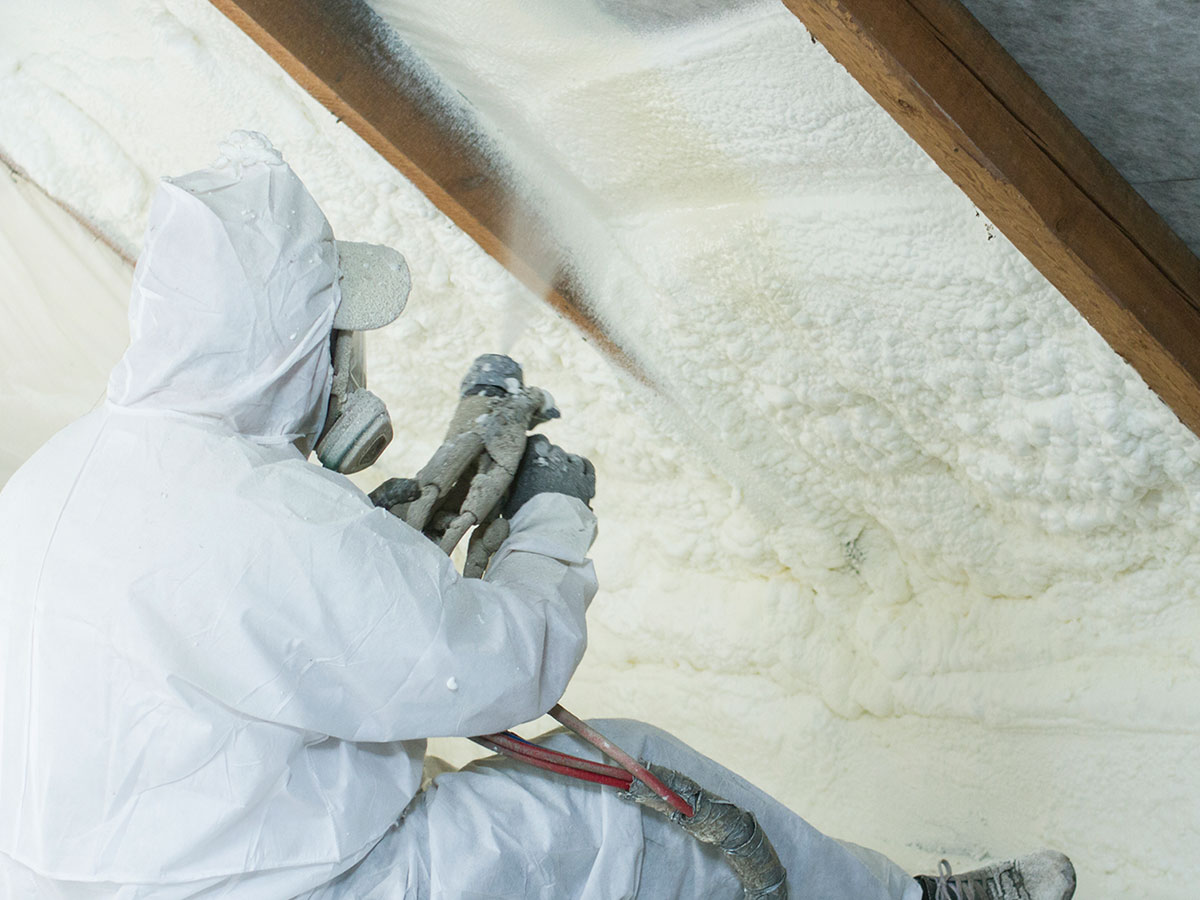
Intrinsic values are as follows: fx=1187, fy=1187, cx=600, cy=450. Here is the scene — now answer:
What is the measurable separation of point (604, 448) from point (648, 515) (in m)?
0.19

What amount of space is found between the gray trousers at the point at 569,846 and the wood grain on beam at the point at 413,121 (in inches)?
32.7

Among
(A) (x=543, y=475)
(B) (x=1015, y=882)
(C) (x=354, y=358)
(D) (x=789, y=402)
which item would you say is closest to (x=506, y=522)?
(A) (x=543, y=475)

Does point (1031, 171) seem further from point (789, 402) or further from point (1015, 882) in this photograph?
point (1015, 882)

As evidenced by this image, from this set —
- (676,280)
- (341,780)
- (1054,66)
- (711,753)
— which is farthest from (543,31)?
(711,753)

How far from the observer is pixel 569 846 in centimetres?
137

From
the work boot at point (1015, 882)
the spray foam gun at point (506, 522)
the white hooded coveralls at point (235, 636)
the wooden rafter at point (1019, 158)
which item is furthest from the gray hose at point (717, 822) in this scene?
the wooden rafter at point (1019, 158)

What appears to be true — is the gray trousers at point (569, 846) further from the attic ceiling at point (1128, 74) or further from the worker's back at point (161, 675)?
the attic ceiling at point (1128, 74)

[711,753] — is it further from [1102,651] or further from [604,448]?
[1102,651]

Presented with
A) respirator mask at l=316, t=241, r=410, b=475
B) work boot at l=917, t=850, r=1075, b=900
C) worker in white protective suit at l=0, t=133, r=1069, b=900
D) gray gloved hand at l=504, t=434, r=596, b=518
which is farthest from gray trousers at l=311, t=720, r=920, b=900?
respirator mask at l=316, t=241, r=410, b=475

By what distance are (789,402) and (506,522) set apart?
685mm

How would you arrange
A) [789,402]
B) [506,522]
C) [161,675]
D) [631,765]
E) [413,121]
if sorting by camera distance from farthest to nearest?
1. [789,402]
2. [413,121]
3. [506,522]
4. [631,765]
5. [161,675]

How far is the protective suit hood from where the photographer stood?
4.08ft

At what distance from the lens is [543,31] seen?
1681 mm

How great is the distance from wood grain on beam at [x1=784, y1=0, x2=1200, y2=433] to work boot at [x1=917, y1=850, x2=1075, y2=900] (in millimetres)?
651
